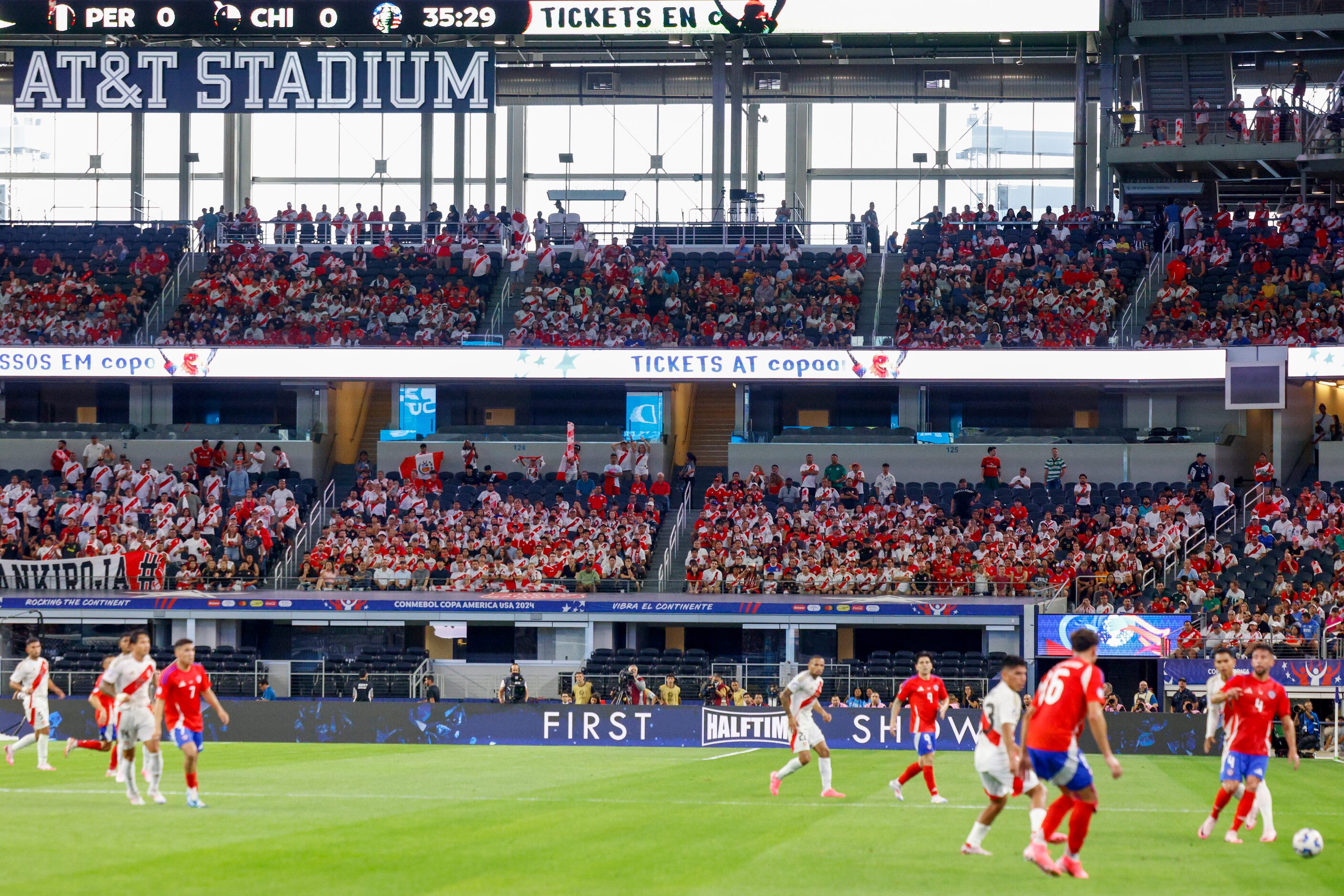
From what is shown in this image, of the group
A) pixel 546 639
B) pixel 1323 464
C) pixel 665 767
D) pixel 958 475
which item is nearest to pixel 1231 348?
pixel 1323 464

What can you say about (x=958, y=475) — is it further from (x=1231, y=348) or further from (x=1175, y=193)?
(x=1175, y=193)

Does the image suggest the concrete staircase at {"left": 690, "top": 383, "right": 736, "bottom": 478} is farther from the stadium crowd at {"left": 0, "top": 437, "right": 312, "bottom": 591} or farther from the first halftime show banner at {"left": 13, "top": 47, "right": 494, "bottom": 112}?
the stadium crowd at {"left": 0, "top": 437, "right": 312, "bottom": 591}

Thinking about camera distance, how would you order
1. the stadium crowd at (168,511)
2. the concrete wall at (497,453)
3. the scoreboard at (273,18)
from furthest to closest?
the scoreboard at (273,18) < the concrete wall at (497,453) < the stadium crowd at (168,511)

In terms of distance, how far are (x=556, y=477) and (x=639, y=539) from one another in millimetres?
5117

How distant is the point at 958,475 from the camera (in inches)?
1679

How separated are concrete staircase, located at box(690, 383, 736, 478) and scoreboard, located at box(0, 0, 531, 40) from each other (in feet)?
40.9

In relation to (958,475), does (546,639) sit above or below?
below

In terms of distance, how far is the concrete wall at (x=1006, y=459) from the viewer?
41656 mm

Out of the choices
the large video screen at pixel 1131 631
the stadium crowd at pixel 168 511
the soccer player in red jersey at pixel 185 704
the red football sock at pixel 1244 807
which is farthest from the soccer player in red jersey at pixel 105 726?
the large video screen at pixel 1131 631

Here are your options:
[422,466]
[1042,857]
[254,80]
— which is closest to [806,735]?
[1042,857]

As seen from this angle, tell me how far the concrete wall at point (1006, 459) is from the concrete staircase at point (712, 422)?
2.76m

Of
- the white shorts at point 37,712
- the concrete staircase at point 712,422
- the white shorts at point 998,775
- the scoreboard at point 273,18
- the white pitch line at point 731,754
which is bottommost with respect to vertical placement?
the white pitch line at point 731,754

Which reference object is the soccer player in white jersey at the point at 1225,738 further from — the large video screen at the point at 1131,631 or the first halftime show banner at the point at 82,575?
the first halftime show banner at the point at 82,575

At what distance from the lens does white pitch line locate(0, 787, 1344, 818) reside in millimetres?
17672
